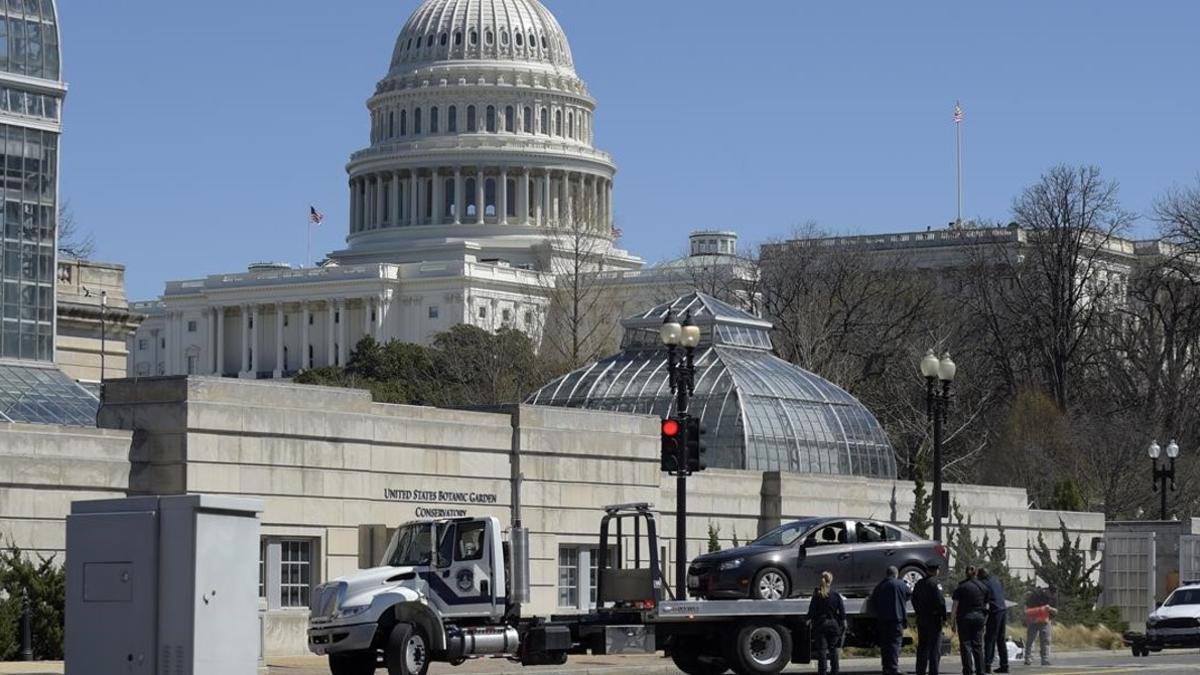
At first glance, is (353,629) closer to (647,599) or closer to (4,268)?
(647,599)

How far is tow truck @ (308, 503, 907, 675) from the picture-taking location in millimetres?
33188

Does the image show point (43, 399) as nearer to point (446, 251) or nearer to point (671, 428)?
point (671, 428)

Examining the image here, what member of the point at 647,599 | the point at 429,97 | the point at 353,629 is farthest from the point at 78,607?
the point at 429,97

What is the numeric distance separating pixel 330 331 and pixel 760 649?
15813cm

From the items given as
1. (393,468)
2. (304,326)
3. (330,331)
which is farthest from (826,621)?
(304,326)

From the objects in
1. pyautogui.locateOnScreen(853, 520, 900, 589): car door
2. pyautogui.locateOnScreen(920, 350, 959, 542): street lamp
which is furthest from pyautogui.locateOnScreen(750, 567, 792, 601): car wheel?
pyautogui.locateOnScreen(920, 350, 959, 542): street lamp

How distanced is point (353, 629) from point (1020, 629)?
20.2 m

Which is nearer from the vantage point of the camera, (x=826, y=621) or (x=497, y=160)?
(x=826, y=621)

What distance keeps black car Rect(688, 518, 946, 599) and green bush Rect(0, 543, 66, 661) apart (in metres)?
8.98

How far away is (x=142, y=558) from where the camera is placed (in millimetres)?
21906

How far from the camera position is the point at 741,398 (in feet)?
187

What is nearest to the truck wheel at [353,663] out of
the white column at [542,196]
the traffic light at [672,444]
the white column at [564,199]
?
the traffic light at [672,444]

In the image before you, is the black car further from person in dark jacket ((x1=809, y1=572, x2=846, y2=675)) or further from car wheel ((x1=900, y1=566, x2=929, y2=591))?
person in dark jacket ((x1=809, y1=572, x2=846, y2=675))

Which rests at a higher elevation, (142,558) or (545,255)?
(545,255)
